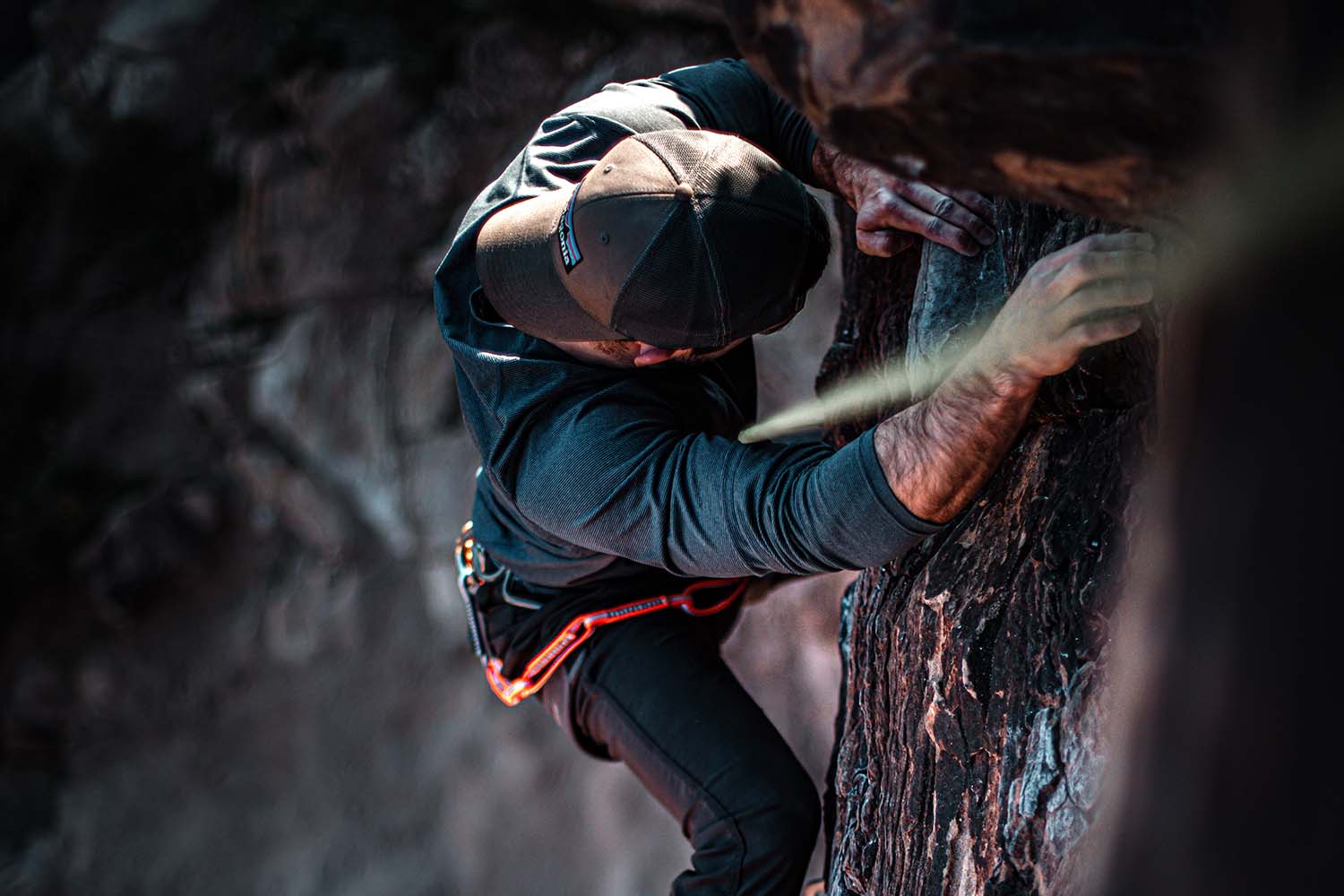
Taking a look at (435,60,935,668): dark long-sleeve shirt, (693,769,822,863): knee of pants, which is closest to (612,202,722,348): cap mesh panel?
(435,60,935,668): dark long-sleeve shirt

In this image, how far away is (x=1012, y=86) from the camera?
80 cm

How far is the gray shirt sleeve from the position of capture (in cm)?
124

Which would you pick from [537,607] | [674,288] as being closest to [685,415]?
[674,288]

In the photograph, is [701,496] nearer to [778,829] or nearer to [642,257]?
[642,257]

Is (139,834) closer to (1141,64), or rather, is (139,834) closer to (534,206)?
(534,206)

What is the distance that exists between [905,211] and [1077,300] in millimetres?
576

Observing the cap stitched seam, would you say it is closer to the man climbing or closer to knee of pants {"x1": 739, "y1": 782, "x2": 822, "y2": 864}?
the man climbing

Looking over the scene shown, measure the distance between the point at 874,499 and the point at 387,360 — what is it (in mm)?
3896

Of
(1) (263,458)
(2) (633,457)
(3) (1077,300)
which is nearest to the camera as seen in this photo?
(3) (1077,300)

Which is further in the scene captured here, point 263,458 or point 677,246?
point 263,458

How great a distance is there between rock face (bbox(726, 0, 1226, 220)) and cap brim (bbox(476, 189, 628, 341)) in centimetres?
54

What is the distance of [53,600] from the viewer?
5438 millimetres

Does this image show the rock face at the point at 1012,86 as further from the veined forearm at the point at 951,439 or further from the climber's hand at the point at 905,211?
the climber's hand at the point at 905,211

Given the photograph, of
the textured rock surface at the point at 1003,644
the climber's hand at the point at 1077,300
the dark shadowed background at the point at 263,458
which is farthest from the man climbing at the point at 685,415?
the dark shadowed background at the point at 263,458
